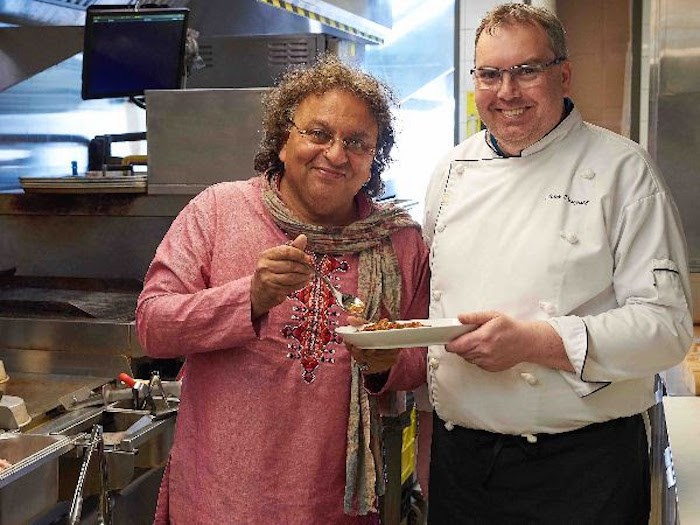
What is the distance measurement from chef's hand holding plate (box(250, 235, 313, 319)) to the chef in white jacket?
335 mm

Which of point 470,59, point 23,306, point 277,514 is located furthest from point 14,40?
point 277,514

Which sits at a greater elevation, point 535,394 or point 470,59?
point 470,59

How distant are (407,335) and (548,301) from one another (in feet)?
1.12

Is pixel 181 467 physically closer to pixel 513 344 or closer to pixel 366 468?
pixel 366 468

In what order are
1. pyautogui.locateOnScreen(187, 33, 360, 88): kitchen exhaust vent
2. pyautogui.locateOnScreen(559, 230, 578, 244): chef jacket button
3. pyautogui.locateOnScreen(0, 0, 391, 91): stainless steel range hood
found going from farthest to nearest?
pyautogui.locateOnScreen(0, 0, 391, 91): stainless steel range hood, pyautogui.locateOnScreen(187, 33, 360, 88): kitchen exhaust vent, pyautogui.locateOnScreen(559, 230, 578, 244): chef jacket button

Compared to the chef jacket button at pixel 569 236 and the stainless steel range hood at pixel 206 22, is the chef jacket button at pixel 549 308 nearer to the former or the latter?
the chef jacket button at pixel 569 236

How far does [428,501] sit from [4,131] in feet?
10.7

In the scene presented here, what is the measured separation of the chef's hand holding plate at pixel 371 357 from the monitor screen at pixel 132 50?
2335mm

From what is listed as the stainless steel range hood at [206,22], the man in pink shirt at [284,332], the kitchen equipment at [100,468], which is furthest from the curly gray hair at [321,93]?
the stainless steel range hood at [206,22]

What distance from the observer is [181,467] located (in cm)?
228

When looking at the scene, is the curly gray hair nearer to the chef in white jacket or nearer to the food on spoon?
the chef in white jacket

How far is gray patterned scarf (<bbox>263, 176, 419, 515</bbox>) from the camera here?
88.0 inches

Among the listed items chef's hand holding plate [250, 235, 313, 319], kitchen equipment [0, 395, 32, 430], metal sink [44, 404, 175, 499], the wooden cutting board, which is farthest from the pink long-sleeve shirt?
the wooden cutting board

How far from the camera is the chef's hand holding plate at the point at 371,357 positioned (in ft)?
7.04
